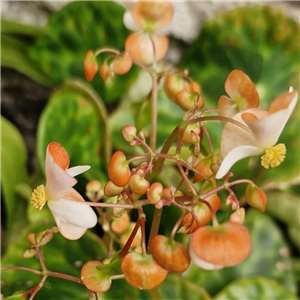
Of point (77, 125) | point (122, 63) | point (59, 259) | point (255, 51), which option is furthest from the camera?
point (255, 51)

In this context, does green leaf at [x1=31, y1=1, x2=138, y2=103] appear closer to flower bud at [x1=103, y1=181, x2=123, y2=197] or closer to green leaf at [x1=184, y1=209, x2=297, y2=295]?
green leaf at [x1=184, y1=209, x2=297, y2=295]

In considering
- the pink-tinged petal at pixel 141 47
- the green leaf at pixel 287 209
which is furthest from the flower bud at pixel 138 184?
the green leaf at pixel 287 209

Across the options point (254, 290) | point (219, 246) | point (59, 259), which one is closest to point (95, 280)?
point (219, 246)

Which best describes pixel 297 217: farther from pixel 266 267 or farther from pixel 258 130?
pixel 258 130

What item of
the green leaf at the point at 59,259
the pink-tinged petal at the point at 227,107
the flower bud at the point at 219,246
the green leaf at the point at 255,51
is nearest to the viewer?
the flower bud at the point at 219,246

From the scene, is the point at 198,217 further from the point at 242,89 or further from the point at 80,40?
the point at 80,40

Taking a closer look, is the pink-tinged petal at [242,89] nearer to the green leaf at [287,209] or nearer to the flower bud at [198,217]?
the flower bud at [198,217]

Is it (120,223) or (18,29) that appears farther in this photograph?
(18,29)
